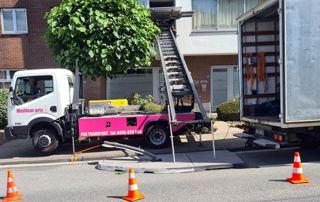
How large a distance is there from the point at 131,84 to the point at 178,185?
1379 cm

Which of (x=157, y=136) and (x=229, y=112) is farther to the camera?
(x=229, y=112)

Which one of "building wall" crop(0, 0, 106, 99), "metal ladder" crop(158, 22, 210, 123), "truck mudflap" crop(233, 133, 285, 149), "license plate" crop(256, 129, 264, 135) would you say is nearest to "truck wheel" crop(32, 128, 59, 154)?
"metal ladder" crop(158, 22, 210, 123)

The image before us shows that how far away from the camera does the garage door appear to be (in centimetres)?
2039

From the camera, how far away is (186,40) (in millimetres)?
18078

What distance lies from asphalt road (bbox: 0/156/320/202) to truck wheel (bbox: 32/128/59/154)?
1.67 m

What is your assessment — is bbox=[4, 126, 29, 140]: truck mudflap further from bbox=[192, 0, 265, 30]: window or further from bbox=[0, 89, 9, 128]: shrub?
bbox=[192, 0, 265, 30]: window

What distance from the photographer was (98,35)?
10820 mm

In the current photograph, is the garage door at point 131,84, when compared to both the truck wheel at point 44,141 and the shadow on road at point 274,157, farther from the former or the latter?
the shadow on road at point 274,157

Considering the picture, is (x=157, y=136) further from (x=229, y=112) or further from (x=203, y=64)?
(x=203, y=64)

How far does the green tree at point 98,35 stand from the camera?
1077 centimetres

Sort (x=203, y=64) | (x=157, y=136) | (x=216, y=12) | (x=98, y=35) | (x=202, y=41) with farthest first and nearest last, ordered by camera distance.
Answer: (x=203, y=64), (x=216, y=12), (x=202, y=41), (x=157, y=136), (x=98, y=35)

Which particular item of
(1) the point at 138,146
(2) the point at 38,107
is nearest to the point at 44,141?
(2) the point at 38,107

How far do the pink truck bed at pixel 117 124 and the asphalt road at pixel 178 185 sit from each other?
1.89 m

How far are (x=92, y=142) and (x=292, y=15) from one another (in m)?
7.49
